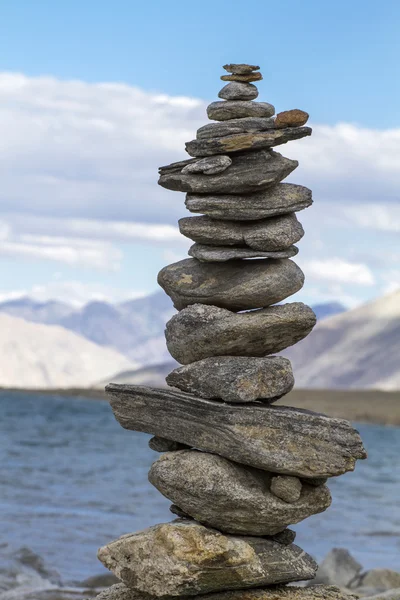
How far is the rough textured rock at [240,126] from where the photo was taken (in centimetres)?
1502

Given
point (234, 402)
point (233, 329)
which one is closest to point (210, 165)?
point (233, 329)

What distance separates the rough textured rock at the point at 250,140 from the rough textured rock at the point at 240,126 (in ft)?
0.36

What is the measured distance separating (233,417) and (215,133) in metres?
4.08

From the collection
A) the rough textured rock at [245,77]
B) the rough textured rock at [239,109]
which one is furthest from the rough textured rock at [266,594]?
the rough textured rock at [245,77]

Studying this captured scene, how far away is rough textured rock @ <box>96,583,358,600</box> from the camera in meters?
14.6

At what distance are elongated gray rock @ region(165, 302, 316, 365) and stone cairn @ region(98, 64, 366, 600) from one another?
2cm

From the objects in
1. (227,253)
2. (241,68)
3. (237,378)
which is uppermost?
(241,68)

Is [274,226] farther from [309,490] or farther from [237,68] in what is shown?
[309,490]

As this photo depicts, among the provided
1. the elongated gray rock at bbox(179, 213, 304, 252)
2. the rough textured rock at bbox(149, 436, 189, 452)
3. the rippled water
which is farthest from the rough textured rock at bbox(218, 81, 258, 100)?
the rippled water

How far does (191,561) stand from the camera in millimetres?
14117

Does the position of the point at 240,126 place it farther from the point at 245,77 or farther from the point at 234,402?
the point at 234,402

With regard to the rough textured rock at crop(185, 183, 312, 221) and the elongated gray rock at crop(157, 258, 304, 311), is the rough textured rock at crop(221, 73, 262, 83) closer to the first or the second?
the rough textured rock at crop(185, 183, 312, 221)

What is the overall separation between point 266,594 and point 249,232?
5082 millimetres

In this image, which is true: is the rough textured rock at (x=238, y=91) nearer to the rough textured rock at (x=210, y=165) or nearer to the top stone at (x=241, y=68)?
the top stone at (x=241, y=68)
